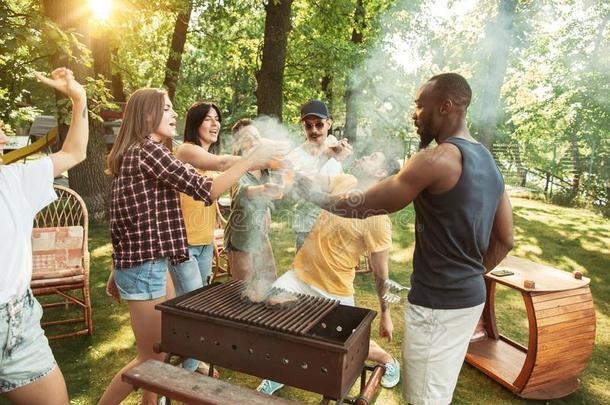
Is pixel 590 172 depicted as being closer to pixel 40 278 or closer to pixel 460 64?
pixel 460 64

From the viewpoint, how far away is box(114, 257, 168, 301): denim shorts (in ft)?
8.12

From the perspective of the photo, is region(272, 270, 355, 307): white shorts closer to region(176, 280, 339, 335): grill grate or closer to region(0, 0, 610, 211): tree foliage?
region(176, 280, 339, 335): grill grate

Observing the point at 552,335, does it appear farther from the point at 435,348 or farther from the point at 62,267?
the point at 62,267

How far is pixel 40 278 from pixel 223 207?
472 centimetres

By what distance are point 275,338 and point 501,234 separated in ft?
4.75

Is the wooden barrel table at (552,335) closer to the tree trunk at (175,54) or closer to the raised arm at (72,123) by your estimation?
the raised arm at (72,123)

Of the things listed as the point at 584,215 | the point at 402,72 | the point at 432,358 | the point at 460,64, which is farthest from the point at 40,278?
the point at 460,64

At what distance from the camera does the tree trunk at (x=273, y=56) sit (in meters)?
8.32

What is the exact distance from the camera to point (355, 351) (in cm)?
211

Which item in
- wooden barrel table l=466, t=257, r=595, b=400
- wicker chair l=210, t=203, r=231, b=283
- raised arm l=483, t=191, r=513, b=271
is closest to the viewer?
raised arm l=483, t=191, r=513, b=271

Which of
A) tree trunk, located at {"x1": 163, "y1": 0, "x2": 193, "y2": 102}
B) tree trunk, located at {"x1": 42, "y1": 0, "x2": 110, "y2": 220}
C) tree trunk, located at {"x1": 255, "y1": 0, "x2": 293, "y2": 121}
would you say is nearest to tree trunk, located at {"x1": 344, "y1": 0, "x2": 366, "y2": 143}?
tree trunk, located at {"x1": 255, "y1": 0, "x2": 293, "y2": 121}

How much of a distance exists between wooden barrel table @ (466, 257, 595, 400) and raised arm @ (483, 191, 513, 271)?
1277 millimetres

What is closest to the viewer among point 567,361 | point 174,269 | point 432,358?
point 432,358

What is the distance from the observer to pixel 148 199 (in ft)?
7.93
